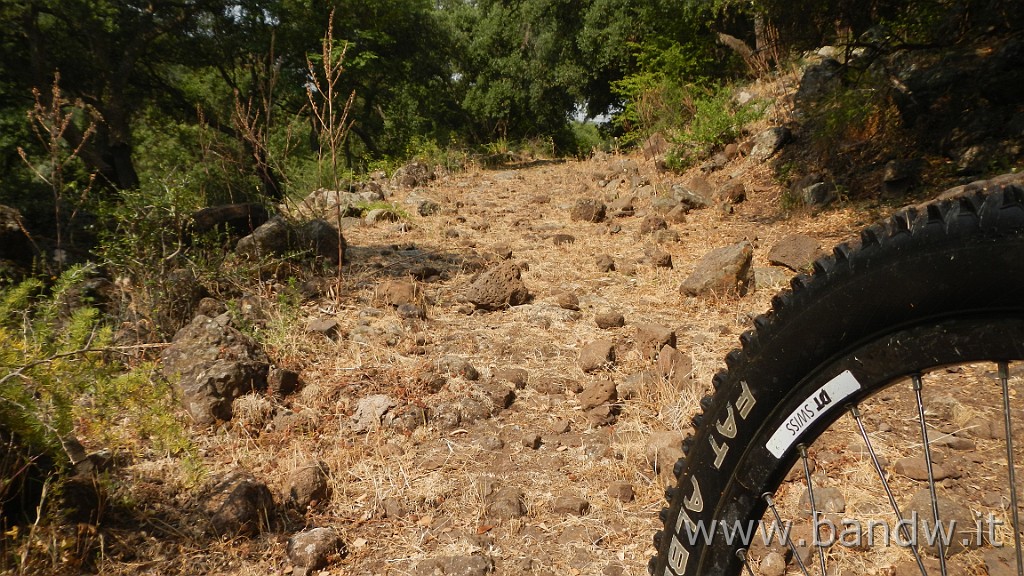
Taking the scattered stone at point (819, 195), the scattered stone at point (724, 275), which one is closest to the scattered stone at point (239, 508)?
the scattered stone at point (724, 275)

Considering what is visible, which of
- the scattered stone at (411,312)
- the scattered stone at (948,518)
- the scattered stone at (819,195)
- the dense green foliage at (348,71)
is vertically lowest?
the scattered stone at (948,518)

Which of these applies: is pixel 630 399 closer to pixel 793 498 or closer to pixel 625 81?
pixel 793 498

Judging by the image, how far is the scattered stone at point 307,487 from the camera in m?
2.45

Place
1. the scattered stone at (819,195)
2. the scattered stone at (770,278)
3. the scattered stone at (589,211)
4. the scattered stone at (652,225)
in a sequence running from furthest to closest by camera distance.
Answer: the scattered stone at (589,211), the scattered stone at (652,225), the scattered stone at (819,195), the scattered stone at (770,278)

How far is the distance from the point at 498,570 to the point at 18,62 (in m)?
11.2

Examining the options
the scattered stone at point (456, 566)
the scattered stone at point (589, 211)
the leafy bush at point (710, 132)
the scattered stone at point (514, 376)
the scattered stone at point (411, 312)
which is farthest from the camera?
the leafy bush at point (710, 132)

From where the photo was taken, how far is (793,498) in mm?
2285

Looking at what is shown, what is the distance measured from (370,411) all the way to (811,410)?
2.47 m

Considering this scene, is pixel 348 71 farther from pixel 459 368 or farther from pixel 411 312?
pixel 459 368

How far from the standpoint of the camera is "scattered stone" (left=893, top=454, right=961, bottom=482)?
2.25 m

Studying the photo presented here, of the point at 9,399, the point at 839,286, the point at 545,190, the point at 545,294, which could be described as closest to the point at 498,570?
the point at 839,286

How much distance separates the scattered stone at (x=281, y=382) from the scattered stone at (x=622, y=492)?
189cm

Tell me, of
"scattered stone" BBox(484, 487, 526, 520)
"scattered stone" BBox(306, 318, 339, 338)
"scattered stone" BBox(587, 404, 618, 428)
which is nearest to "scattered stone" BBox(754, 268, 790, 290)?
"scattered stone" BBox(587, 404, 618, 428)

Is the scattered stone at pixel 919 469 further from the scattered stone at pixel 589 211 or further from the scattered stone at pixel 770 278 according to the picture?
the scattered stone at pixel 589 211
